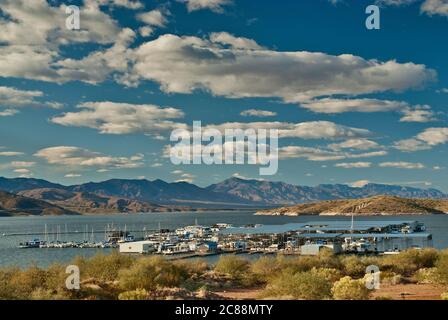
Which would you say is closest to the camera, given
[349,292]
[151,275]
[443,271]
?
[349,292]

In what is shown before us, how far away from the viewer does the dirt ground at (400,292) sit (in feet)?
115

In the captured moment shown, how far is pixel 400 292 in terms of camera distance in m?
38.2

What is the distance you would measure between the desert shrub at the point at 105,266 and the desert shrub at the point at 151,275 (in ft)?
9.00

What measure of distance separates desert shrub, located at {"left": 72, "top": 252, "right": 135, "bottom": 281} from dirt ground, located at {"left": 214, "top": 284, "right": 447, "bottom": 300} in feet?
31.5

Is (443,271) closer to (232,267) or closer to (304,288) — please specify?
(304,288)

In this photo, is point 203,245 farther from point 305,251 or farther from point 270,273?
point 270,273

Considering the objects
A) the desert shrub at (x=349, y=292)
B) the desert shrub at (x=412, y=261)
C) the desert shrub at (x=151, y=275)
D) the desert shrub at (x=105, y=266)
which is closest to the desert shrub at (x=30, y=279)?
the desert shrub at (x=105, y=266)

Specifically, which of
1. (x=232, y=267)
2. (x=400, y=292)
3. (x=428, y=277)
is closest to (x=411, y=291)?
(x=400, y=292)

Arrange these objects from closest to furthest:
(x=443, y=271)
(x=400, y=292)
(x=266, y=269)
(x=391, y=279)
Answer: (x=400, y=292), (x=443, y=271), (x=391, y=279), (x=266, y=269)

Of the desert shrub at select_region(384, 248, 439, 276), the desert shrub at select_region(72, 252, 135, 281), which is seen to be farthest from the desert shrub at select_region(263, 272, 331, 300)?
the desert shrub at select_region(384, 248, 439, 276)

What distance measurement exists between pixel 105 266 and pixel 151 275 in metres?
7.78

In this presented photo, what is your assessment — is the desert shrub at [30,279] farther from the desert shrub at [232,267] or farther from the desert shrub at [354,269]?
the desert shrub at [354,269]

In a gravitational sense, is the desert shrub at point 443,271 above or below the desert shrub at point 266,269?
above
